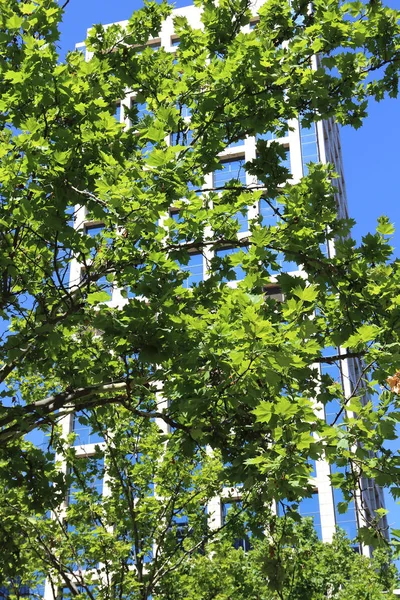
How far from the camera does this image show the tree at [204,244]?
5.34 meters

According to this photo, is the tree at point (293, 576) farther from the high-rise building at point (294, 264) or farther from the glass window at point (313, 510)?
the glass window at point (313, 510)

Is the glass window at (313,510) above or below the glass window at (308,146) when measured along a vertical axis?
below

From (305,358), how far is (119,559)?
928 centimetres

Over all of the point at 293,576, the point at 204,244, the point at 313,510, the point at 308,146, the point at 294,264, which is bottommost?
the point at 293,576

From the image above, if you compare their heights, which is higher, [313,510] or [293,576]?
[313,510]

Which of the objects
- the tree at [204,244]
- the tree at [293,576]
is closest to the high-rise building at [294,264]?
the tree at [293,576]

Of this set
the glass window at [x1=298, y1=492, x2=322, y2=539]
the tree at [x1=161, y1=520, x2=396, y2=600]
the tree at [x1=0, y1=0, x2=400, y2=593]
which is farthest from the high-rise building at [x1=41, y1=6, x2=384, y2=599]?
the tree at [x1=0, y1=0, x2=400, y2=593]

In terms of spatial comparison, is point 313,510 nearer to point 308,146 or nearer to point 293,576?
point 293,576

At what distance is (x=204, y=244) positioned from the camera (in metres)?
7.72

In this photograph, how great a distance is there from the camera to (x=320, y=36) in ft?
24.2

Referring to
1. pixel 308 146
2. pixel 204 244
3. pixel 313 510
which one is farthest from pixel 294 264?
pixel 204 244

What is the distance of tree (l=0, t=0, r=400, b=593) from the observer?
5340 mm

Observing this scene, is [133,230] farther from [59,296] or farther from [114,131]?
[59,296]

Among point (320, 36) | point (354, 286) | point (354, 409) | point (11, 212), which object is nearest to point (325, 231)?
point (354, 286)
